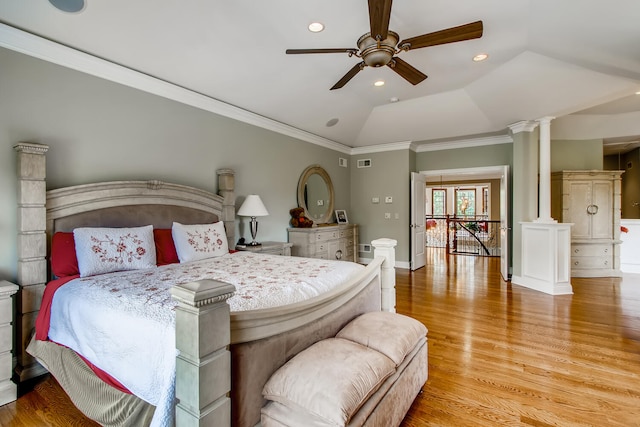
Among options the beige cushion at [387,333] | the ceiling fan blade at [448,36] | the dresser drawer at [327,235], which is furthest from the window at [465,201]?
the beige cushion at [387,333]

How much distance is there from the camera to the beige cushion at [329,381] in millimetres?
1259

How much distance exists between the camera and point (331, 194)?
20.5 ft

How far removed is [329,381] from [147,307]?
3.17 feet

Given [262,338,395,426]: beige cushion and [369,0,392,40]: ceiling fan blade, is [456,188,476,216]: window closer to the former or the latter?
[369,0,392,40]: ceiling fan blade

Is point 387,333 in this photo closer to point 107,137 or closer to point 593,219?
point 107,137

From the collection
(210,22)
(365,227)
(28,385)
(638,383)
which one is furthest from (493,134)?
(28,385)

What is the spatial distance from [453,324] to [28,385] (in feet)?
12.4

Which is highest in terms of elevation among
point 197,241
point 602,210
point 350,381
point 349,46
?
point 349,46

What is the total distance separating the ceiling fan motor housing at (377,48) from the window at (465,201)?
1389cm

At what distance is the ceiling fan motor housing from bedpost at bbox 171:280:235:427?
2252mm

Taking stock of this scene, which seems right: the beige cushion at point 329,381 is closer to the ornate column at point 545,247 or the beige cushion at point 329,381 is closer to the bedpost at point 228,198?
the bedpost at point 228,198

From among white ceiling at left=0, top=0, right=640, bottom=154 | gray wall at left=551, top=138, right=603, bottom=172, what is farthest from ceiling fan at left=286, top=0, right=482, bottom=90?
gray wall at left=551, top=138, right=603, bottom=172

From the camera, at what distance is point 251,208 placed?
401cm

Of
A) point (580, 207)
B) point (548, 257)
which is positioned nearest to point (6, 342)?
point (548, 257)
